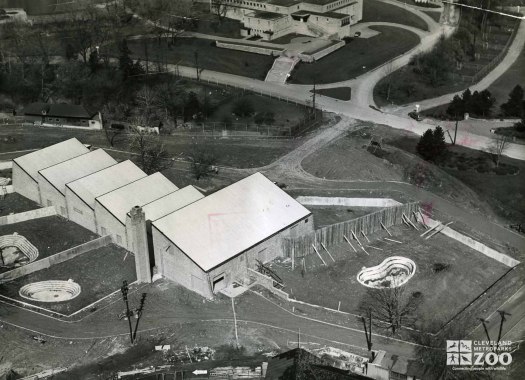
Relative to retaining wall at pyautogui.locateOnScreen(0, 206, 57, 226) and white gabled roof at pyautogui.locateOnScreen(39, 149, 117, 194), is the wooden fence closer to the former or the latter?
white gabled roof at pyautogui.locateOnScreen(39, 149, 117, 194)

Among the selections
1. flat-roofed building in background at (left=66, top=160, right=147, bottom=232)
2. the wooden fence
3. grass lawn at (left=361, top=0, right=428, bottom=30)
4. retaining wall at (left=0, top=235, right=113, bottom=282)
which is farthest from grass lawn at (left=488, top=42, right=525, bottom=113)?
retaining wall at (left=0, top=235, right=113, bottom=282)

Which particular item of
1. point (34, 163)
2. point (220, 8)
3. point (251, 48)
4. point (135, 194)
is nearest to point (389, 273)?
point (135, 194)

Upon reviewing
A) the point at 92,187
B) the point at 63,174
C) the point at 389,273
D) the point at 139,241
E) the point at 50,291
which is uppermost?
the point at 63,174

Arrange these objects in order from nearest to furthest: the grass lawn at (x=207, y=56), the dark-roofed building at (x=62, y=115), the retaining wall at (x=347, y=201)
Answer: the retaining wall at (x=347, y=201), the dark-roofed building at (x=62, y=115), the grass lawn at (x=207, y=56)

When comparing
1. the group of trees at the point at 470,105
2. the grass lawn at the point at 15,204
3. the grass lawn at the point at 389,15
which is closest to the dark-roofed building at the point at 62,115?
the grass lawn at the point at 15,204

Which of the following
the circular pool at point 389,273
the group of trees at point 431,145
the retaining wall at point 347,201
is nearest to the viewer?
the circular pool at point 389,273

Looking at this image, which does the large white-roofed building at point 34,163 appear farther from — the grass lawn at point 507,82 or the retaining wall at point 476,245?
the grass lawn at point 507,82

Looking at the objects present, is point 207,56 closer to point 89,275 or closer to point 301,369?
point 89,275
